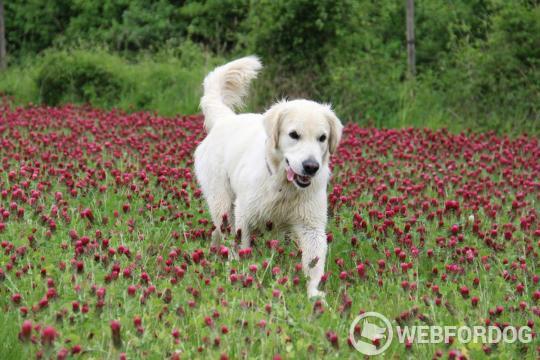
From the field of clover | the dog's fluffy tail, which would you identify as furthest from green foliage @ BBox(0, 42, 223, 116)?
the dog's fluffy tail

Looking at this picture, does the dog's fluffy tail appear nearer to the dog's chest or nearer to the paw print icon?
the dog's chest

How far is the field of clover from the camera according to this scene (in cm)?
425

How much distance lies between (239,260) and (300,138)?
3.10 ft

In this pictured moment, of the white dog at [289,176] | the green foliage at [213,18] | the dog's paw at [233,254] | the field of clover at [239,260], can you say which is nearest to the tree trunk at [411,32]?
the field of clover at [239,260]

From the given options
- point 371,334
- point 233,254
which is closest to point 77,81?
point 233,254

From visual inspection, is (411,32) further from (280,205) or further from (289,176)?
(289,176)

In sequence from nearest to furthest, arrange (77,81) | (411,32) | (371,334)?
(371,334) < (411,32) < (77,81)

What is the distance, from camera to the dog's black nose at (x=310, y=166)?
18.4 feet

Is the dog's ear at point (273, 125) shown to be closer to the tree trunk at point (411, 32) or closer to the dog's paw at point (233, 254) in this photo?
the dog's paw at point (233, 254)

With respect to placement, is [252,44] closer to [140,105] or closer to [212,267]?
[140,105]

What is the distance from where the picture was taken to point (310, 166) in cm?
561

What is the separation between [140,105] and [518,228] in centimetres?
1080

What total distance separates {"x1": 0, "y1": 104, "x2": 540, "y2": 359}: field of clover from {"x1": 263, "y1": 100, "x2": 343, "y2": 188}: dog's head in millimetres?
518

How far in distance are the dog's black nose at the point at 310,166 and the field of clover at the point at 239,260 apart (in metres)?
0.51
